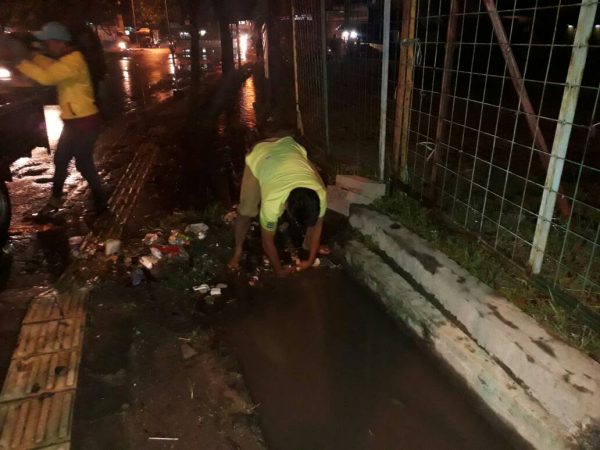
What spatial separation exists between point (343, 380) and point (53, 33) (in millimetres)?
4400

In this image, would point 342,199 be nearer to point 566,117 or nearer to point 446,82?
point 446,82

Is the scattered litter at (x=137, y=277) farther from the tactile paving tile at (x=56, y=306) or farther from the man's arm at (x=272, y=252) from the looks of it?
the man's arm at (x=272, y=252)

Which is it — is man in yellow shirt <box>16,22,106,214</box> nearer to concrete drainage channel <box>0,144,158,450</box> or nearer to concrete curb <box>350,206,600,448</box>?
concrete drainage channel <box>0,144,158,450</box>

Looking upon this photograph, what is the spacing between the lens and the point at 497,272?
126 inches

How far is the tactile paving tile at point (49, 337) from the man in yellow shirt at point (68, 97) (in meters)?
2.26

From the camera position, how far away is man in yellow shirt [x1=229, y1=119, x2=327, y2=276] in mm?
3320

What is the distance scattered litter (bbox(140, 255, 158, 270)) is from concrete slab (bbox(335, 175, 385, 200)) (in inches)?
83.3

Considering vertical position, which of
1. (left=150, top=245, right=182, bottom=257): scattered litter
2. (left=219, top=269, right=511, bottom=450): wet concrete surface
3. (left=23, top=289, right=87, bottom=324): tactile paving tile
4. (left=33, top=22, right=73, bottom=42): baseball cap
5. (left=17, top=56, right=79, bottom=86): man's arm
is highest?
(left=33, top=22, right=73, bottom=42): baseball cap

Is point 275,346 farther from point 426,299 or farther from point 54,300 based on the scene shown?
point 54,300

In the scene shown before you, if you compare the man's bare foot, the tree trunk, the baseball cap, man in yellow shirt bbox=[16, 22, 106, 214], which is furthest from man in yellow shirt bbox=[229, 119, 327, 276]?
the tree trunk

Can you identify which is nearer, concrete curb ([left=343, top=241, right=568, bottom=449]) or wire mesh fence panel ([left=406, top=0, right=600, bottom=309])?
concrete curb ([left=343, top=241, right=568, bottom=449])

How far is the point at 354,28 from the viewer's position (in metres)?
5.32

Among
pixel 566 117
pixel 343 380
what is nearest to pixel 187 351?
pixel 343 380

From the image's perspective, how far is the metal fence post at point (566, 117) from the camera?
2.40 meters
